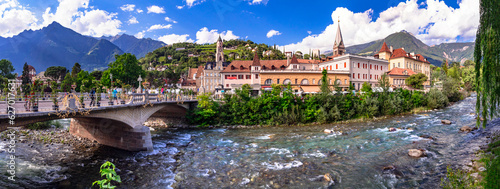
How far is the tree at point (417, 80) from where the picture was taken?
6034 centimetres

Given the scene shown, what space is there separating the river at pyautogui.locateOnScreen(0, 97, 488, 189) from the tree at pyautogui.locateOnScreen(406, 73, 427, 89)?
149 feet

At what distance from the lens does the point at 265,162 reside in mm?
14750

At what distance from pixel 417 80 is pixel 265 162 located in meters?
62.8

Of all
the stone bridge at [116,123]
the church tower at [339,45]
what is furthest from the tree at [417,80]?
the stone bridge at [116,123]

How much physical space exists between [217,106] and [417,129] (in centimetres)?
2320

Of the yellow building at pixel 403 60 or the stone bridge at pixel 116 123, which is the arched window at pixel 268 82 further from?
the yellow building at pixel 403 60

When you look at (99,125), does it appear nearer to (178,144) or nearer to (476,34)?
(178,144)

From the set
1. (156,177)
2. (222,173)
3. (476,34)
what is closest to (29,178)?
(156,177)

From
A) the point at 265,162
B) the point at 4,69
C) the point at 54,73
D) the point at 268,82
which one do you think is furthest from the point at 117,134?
the point at 54,73

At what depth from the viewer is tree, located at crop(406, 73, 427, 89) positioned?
198 ft

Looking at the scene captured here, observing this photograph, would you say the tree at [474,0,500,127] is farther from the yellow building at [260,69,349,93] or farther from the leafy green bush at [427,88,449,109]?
the yellow building at [260,69,349,93]

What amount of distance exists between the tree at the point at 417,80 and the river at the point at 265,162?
45.4 meters

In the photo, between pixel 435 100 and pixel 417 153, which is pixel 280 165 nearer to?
pixel 417 153

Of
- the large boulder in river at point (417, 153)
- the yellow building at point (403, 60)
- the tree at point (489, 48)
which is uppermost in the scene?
the yellow building at point (403, 60)
